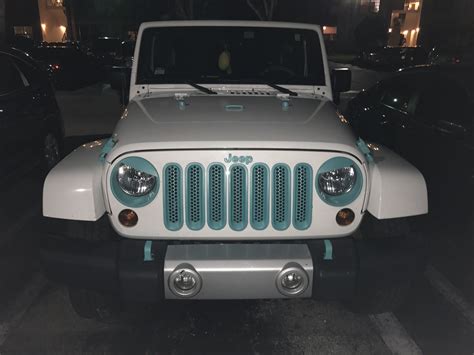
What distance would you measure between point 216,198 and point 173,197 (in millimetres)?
243

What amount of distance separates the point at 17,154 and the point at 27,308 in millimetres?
2600

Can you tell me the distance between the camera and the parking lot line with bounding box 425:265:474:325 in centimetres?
369

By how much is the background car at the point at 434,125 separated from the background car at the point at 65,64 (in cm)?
1251

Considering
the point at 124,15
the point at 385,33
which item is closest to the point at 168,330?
the point at 124,15

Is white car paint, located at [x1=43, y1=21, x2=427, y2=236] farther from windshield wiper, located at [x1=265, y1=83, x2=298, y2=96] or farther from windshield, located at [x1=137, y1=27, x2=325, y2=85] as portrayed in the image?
windshield, located at [x1=137, y1=27, x2=325, y2=85]

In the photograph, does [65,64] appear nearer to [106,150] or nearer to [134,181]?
[106,150]

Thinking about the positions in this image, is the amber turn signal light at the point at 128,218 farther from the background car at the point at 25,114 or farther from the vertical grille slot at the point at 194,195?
the background car at the point at 25,114

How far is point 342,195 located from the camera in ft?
9.57

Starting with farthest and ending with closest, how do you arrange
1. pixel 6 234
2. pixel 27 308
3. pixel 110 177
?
pixel 6 234, pixel 27 308, pixel 110 177

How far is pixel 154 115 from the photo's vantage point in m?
3.38

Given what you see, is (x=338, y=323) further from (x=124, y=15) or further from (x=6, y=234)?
(x=124, y=15)

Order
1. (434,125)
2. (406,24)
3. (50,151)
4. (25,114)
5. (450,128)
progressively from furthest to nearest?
(406,24)
(50,151)
(25,114)
(434,125)
(450,128)

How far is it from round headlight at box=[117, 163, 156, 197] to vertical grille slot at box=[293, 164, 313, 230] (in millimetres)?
805

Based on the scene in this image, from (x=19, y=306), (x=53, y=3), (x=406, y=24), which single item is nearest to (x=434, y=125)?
(x=19, y=306)
